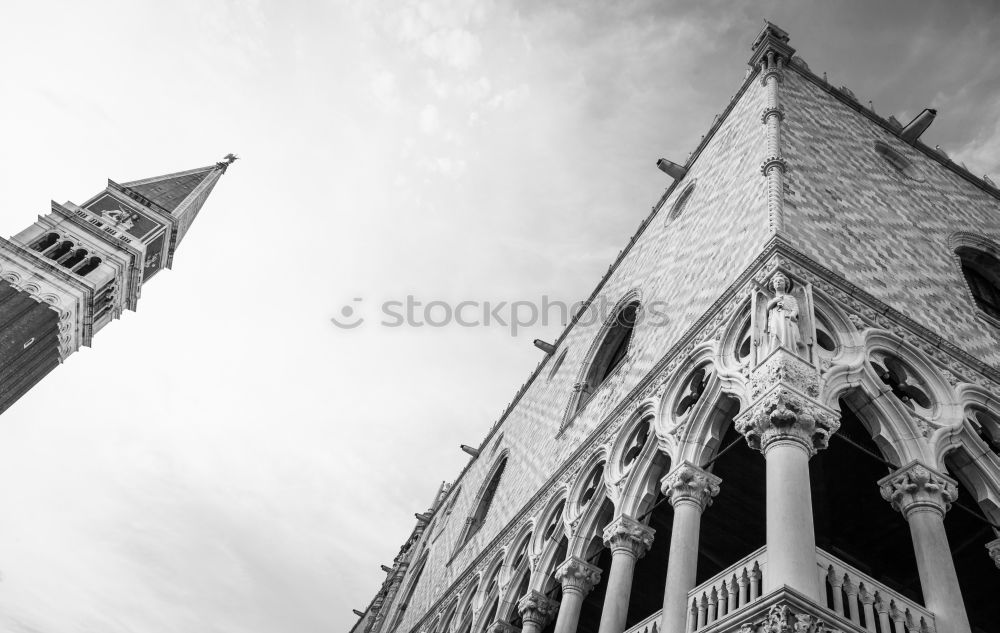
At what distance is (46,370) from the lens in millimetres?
37531

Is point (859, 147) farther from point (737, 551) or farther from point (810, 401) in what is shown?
point (810, 401)

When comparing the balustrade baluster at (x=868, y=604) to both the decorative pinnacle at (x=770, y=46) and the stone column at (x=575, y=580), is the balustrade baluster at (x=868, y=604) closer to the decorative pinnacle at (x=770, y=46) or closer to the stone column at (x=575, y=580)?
the stone column at (x=575, y=580)

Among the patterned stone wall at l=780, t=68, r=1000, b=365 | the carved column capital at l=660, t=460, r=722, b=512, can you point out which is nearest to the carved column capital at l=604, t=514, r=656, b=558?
the carved column capital at l=660, t=460, r=722, b=512

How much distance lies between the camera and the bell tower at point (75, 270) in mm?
35094

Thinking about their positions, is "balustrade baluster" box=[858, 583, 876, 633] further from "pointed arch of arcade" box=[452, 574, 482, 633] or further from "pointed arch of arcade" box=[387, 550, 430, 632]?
"pointed arch of arcade" box=[387, 550, 430, 632]

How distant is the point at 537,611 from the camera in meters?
10.7

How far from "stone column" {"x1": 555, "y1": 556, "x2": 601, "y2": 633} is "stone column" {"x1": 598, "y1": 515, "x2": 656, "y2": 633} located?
865 millimetres

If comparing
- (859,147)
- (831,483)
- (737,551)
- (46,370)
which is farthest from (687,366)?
(46,370)

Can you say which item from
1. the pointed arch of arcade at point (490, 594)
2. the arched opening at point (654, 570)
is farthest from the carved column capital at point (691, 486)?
the pointed arch of arcade at point (490, 594)

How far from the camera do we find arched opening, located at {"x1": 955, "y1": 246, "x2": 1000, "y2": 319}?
42.4ft

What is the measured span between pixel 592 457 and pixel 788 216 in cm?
422

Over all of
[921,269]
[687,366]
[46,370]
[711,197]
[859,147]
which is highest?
[46,370]

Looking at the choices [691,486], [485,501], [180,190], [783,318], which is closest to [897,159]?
[783,318]

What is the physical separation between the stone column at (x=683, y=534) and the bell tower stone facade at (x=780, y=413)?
0.02 m
